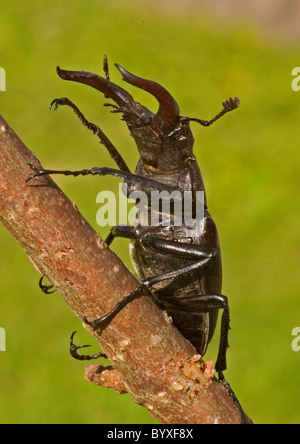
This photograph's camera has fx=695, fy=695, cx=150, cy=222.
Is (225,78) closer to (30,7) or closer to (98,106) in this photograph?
(98,106)

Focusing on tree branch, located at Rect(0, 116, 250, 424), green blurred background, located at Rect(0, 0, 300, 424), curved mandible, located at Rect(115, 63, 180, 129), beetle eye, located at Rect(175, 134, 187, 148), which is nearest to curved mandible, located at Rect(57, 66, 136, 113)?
curved mandible, located at Rect(115, 63, 180, 129)

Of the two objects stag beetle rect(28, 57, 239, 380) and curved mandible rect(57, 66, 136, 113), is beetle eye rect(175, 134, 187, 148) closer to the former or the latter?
stag beetle rect(28, 57, 239, 380)

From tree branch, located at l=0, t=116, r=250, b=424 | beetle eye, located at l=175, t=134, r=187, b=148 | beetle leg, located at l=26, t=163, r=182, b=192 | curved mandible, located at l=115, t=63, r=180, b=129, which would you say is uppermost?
curved mandible, located at l=115, t=63, r=180, b=129

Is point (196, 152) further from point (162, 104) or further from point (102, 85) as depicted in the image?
point (102, 85)

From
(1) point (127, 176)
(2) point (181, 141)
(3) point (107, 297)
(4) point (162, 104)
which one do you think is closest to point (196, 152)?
(2) point (181, 141)

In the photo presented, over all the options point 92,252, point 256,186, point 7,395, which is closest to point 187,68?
point 256,186
